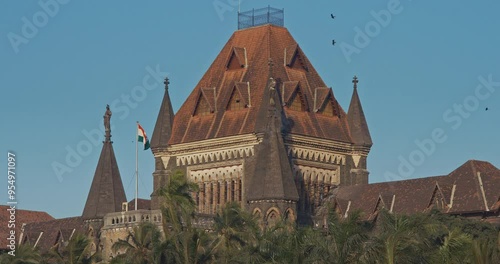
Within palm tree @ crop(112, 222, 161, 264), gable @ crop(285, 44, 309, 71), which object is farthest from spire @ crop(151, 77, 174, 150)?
palm tree @ crop(112, 222, 161, 264)

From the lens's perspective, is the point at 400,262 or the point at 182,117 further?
the point at 182,117

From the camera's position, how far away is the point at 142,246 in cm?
9138

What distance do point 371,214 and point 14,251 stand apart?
75.2ft

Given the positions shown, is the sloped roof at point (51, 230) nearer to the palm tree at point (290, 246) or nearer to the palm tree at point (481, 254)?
the palm tree at point (290, 246)

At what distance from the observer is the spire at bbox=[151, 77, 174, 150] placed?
378 ft

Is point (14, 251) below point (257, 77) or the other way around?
below

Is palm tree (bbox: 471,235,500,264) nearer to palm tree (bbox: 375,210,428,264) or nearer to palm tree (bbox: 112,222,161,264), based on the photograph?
palm tree (bbox: 375,210,428,264)

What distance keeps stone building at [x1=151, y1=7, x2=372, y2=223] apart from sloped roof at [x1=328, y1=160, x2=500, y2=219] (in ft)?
12.6

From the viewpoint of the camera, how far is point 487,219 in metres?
99.1

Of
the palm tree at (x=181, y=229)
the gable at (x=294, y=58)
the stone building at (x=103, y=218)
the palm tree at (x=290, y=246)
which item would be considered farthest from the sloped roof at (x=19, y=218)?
the palm tree at (x=290, y=246)

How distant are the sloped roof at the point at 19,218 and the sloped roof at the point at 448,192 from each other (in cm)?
2778

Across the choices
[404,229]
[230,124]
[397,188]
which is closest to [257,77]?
[230,124]

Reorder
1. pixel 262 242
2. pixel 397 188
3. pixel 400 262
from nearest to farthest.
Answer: pixel 400 262 < pixel 262 242 < pixel 397 188

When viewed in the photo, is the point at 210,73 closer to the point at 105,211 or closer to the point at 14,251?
the point at 105,211
